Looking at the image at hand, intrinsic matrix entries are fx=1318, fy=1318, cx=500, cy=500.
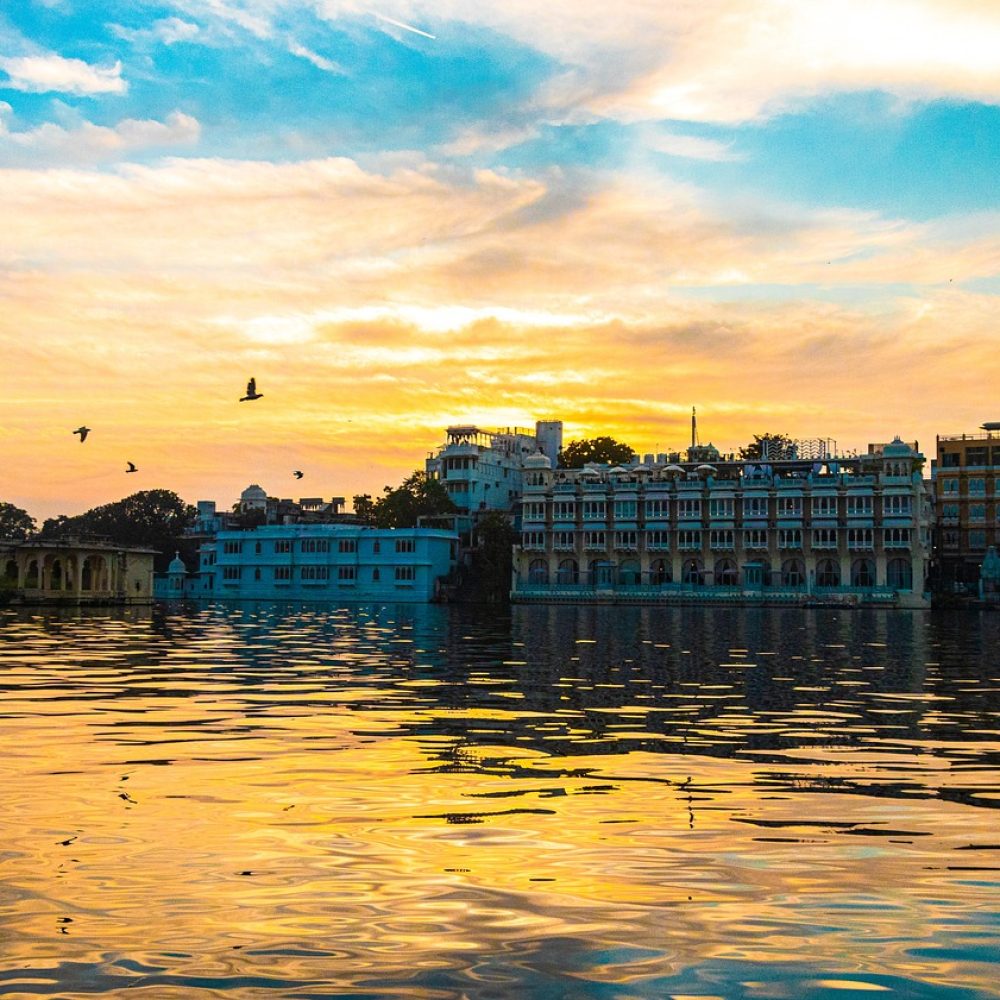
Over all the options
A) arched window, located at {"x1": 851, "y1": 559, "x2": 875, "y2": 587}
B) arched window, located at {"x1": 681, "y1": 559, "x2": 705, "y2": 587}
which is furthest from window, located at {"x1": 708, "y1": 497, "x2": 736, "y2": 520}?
arched window, located at {"x1": 851, "y1": 559, "x2": 875, "y2": 587}

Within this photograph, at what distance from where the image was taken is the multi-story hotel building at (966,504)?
119 meters

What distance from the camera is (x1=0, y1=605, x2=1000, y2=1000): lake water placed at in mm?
6785

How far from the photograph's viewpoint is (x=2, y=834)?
33.1 ft

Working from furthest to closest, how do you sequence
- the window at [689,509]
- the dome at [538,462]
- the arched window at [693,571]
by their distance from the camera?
1. the dome at [538,462]
2. the arched window at [693,571]
3. the window at [689,509]

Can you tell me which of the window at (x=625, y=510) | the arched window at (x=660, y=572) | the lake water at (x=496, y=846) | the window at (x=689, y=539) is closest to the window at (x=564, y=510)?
the window at (x=625, y=510)

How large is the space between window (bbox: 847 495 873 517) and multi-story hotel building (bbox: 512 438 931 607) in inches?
5.0

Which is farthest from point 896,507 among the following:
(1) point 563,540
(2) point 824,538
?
(1) point 563,540

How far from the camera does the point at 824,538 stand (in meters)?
120

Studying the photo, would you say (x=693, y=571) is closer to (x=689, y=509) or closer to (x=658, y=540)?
(x=658, y=540)

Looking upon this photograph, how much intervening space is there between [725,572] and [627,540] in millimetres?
10036

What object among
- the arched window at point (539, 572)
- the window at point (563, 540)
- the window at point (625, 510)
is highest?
the window at point (625, 510)

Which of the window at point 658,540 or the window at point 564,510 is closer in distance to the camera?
the window at point 658,540

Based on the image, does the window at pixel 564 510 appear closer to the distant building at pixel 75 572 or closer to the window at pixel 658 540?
the window at pixel 658 540

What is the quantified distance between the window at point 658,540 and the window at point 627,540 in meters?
1.19
